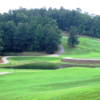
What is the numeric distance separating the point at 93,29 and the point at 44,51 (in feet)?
140

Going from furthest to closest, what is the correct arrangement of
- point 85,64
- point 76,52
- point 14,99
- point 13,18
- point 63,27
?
point 63,27
point 13,18
point 76,52
point 85,64
point 14,99

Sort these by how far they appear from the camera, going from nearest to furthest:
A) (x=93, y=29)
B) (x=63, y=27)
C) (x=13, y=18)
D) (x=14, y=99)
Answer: (x=14, y=99), (x=13, y=18), (x=93, y=29), (x=63, y=27)

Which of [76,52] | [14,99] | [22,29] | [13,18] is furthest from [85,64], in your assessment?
[13,18]

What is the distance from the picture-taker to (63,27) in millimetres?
118125

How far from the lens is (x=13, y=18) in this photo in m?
93.1

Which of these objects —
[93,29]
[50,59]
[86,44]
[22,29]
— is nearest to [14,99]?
[50,59]

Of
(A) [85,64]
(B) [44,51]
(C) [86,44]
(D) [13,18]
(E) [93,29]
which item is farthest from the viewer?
(E) [93,29]

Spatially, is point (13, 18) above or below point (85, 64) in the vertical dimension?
above

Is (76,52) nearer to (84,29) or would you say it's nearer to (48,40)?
(48,40)

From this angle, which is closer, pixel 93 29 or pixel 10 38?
pixel 10 38

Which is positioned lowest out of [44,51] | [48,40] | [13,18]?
[44,51]

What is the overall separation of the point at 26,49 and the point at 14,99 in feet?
209

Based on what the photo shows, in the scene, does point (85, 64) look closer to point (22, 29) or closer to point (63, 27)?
point (22, 29)

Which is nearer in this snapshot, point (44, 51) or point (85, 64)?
point (85, 64)
